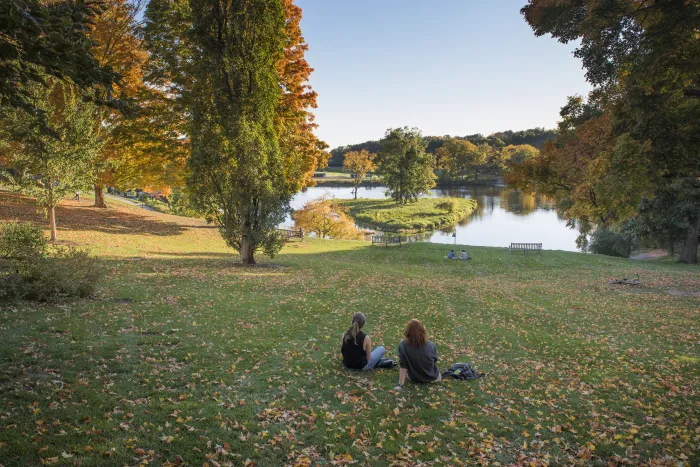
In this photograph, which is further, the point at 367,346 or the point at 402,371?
the point at 367,346

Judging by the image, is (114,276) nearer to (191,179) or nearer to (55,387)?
(191,179)

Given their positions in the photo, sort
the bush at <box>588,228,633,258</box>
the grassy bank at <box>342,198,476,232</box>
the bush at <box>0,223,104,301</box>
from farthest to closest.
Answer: the grassy bank at <box>342,198,476,232</box> < the bush at <box>588,228,633,258</box> < the bush at <box>0,223,104,301</box>

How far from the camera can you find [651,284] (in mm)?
22000

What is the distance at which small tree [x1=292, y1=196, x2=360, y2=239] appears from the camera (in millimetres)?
48719

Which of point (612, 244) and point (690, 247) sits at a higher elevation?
point (690, 247)

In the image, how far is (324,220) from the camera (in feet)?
161

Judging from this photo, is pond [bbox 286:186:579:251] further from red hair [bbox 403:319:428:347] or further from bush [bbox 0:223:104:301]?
red hair [bbox 403:319:428:347]

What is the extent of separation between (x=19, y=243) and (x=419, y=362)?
438 inches

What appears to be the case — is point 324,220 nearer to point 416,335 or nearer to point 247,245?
point 247,245

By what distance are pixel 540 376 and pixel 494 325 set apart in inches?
181

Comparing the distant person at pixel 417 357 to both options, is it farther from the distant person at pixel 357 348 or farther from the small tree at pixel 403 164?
the small tree at pixel 403 164

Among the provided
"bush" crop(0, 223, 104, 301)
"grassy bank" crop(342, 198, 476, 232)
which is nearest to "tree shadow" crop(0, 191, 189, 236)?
"bush" crop(0, 223, 104, 301)

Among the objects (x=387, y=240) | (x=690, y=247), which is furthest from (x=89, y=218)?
(x=690, y=247)

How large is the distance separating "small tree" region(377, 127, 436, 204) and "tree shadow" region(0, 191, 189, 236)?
53150 mm
